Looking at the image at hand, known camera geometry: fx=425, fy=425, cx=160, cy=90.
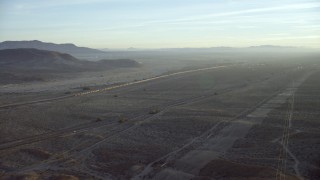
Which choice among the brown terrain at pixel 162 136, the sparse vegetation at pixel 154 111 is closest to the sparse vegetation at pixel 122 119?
the brown terrain at pixel 162 136

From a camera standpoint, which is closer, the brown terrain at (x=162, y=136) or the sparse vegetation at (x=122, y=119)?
the brown terrain at (x=162, y=136)

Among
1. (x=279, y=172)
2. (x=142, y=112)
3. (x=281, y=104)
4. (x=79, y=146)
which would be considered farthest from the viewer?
(x=281, y=104)

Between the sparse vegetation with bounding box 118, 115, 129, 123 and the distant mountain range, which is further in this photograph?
the distant mountain range

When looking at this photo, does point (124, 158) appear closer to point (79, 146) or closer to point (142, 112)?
point (79, 146)

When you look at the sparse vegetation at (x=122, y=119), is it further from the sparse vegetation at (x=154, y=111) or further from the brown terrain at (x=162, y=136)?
the sparse vegetation at (x=154, y=111)

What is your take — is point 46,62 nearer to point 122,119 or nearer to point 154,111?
Answer: point 154,111

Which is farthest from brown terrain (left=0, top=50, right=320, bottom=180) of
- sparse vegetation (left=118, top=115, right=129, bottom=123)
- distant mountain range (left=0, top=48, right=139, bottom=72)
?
distant mountain range (left=0, top=48, right=139, bottom=72)

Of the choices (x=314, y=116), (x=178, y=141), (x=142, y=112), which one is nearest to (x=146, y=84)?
(x=142, y=112)

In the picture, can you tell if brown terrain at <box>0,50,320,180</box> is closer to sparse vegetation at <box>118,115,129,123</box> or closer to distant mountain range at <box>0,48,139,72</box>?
sparse vegetation at <box>118,115,129,123</box>

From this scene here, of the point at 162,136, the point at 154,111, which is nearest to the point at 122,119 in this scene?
the point at 154,111
